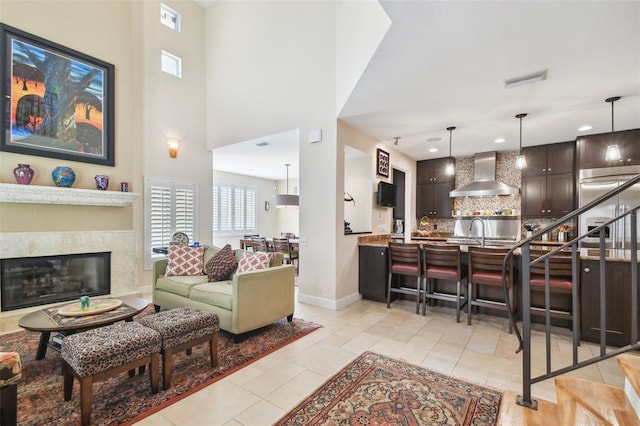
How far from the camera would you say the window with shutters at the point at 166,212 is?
4953 mm

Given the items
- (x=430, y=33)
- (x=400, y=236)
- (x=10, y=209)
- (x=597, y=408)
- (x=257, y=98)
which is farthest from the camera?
(x=400, y=236)

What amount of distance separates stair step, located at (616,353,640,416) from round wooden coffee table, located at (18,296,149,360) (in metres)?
3.52

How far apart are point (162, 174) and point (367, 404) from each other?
4793 millimetres

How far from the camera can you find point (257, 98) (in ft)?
16.8

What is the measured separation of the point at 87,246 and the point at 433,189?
651 cm

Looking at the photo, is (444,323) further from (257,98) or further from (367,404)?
(257,98)

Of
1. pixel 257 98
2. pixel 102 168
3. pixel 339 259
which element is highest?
pixel 257 98

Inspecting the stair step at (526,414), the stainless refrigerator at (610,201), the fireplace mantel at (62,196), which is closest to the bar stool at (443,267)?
the stair step at (526,414)

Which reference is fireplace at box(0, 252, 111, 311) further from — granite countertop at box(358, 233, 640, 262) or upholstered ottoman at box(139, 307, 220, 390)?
granite countertop at box(358, 233, 640, 262)

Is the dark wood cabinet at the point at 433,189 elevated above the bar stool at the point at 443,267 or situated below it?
above

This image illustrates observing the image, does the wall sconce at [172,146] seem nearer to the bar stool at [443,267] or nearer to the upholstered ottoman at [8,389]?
the upholstered ottoman at [8,389]

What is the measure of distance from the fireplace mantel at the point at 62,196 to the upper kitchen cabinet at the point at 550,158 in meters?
6.97

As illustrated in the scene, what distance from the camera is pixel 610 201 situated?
4.60m

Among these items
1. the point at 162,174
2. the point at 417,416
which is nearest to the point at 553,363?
the point at 417,416
